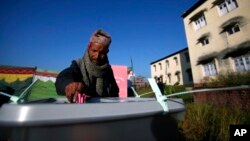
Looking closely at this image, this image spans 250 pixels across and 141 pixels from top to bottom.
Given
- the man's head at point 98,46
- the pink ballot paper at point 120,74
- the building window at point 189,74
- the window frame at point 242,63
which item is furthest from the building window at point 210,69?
the man's head at point 98,46

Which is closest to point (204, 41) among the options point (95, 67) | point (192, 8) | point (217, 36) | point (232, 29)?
point (217, 36)

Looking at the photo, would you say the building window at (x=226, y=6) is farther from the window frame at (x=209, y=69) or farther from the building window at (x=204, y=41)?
the window frame at (x=209, y=69)

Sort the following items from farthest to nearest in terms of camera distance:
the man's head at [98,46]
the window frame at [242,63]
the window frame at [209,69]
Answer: the window frame at [209,69] → the window frame at [242,63] → the man's head at [98,46]

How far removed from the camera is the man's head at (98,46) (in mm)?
1813

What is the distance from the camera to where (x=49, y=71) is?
11156 mm

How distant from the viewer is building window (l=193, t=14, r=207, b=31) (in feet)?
67.5

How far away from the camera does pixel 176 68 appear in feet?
99.5

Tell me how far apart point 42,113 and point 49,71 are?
11390mm

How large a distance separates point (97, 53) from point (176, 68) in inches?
1177

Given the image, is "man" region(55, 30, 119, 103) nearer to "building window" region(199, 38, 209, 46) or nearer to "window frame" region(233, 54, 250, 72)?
"window frame" region(233, 54, 250, 72)

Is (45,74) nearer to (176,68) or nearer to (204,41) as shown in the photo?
(204,41)

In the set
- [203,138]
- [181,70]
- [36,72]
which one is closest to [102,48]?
[203,138]

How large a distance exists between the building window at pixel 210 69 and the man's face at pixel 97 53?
20.1m

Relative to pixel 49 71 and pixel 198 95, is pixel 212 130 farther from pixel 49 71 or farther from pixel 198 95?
pixel 49 71
